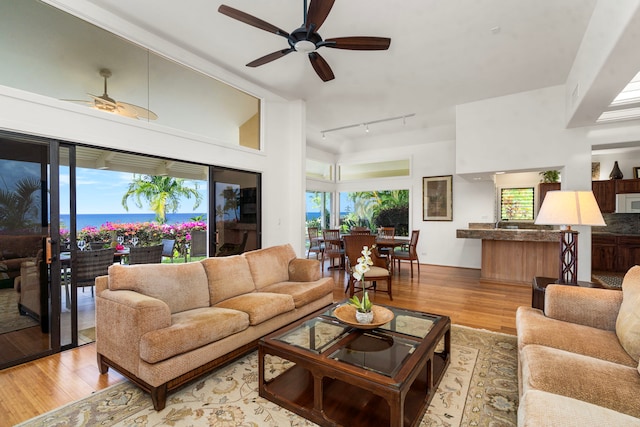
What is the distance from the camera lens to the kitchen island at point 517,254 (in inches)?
199

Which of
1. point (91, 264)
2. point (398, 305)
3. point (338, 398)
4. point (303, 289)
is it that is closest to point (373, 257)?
point (398, 305)

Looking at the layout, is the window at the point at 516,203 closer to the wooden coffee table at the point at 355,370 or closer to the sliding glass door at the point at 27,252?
the wooden coffee table at the point at 355,370

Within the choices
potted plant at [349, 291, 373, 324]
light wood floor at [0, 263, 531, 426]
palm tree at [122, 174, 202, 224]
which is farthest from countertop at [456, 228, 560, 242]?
palm tree at [122, 174, 202, 224]

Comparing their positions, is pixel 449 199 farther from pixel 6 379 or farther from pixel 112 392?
pixel 6 379

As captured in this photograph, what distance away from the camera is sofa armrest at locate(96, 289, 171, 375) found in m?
2.00

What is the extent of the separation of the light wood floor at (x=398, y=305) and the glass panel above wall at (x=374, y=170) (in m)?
2.67

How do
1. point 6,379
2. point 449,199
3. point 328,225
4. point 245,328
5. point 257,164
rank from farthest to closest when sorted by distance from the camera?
point 328,225 → point 449,199 → point 257,164 → point 245,328 → point 6,379

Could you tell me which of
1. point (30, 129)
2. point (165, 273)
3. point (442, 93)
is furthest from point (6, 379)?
point (442, 93)

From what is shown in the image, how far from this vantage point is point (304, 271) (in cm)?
371

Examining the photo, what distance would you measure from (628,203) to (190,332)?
8.32 meters

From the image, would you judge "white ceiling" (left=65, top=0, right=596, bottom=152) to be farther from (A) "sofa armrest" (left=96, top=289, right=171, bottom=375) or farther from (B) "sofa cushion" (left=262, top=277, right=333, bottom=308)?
(B) "sofa cushion" (left=262, top=277, right=333, bottom=308)

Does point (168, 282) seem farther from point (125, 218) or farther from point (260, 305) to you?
point (125, 218)

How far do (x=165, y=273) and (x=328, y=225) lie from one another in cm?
648

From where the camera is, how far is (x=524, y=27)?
3.22 metres
